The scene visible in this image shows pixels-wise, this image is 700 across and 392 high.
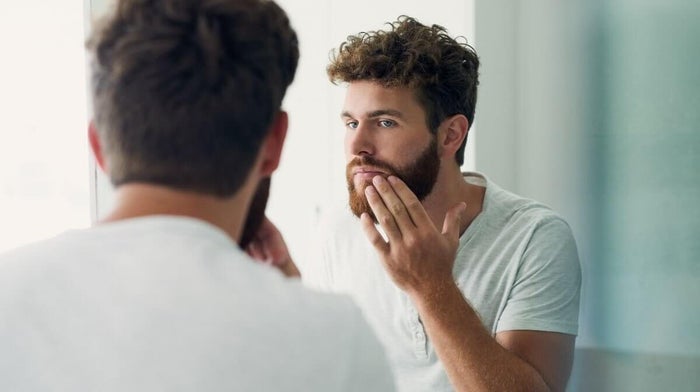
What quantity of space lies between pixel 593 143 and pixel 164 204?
3.60 ft

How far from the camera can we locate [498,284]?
143cm

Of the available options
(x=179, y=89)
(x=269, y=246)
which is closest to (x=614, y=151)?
(x=269, y=246)

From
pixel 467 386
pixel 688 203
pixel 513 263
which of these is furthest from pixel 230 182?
pixel 688 203

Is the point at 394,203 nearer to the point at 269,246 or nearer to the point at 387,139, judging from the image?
the point at 387,139

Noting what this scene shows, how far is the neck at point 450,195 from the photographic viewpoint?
1.53m

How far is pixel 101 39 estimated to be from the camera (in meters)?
0.63

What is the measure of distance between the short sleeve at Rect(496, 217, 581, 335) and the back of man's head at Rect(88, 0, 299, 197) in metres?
0.82

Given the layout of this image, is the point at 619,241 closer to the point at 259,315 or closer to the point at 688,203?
the point at 688,203

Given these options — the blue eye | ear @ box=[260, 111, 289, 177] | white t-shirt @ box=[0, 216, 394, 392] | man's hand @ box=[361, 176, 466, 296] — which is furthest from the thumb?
white t-shirt @ box=[0, 216, 394, 392]

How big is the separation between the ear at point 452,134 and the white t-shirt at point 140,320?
1.02 metres

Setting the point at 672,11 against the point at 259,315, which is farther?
the point at 672,11

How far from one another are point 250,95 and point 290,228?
1533 mm

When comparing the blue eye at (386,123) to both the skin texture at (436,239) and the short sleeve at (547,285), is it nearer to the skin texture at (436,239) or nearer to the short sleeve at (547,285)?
the skin texture at (436,239)

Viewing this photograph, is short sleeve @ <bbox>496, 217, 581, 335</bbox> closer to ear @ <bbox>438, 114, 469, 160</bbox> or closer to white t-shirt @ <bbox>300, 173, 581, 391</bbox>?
white t-shirt @ <bbox>300, 173, 581, 391</bbox>
